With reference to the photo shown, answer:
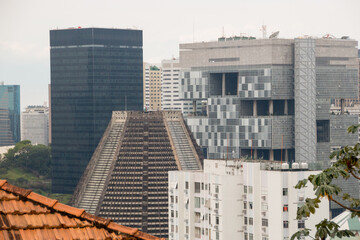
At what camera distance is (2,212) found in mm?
23484

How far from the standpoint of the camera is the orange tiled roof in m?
23.2

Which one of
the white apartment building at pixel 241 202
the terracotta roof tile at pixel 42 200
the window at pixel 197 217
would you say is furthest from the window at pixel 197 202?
the terracotta roof tile at pixel 42 200

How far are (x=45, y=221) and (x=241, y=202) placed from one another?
403ft

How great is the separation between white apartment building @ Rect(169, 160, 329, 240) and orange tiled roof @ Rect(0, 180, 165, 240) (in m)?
111

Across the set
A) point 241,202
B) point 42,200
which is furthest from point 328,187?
point 241,202

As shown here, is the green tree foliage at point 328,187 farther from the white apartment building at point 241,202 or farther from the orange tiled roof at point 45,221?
the white apartment building at point 241,202

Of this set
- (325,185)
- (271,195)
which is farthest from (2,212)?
(271,195)

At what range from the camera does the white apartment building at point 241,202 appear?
13838 cm

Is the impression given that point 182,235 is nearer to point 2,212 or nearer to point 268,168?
point 268,168

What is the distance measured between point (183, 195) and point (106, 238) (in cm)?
13054

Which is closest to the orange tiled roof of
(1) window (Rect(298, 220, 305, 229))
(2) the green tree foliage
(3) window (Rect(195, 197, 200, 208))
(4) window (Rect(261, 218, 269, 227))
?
Answer: (2) the green tree foliage

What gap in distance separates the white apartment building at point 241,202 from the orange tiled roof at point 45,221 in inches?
4379

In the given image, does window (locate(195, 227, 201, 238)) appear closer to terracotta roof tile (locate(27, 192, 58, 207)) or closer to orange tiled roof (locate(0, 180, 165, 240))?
orange tiled roof (locate(0, 180, 165, 240))

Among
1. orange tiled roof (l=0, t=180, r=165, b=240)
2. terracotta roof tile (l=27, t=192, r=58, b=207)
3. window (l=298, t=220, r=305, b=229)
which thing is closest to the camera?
orange tiled roof (l=0, t=180, r=165, b=240)
